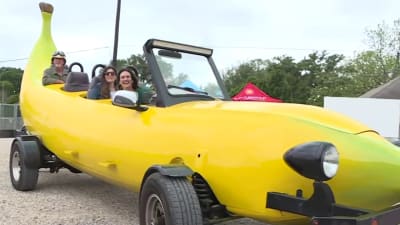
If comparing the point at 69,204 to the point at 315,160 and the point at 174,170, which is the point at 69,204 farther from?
the point at 315,160

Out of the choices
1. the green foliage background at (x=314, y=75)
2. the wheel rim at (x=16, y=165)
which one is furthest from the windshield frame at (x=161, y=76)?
the green foliage background at (x=314, y=75)

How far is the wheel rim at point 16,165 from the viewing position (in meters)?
7.30

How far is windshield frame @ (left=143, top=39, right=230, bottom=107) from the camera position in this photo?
4656mm

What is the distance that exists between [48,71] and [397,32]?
38.6 metres

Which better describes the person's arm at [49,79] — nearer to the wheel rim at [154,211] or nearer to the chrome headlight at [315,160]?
the wheel rim at [154,211]

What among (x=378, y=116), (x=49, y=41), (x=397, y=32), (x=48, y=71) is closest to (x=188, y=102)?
(x=48, y=71)

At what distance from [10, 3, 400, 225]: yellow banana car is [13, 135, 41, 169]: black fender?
7.14 feet

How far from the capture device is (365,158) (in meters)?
3.31

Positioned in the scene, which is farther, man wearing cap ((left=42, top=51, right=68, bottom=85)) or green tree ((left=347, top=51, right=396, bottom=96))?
green tree ((left=347, top=51, right=396, bottom=96))

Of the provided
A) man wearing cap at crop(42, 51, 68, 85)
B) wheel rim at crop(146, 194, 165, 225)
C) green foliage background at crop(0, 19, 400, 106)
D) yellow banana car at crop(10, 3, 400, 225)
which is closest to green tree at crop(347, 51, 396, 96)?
green foliage background at crop(0, 19, 400, 106)

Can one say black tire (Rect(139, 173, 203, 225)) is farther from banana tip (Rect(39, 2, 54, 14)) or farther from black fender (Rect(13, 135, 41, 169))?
banana tip (Rect(39, 2, 54, 14))

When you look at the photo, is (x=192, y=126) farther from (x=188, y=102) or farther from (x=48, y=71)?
(x=48, y=71)

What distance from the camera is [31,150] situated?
7.14 meters

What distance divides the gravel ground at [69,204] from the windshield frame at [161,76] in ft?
4.87
